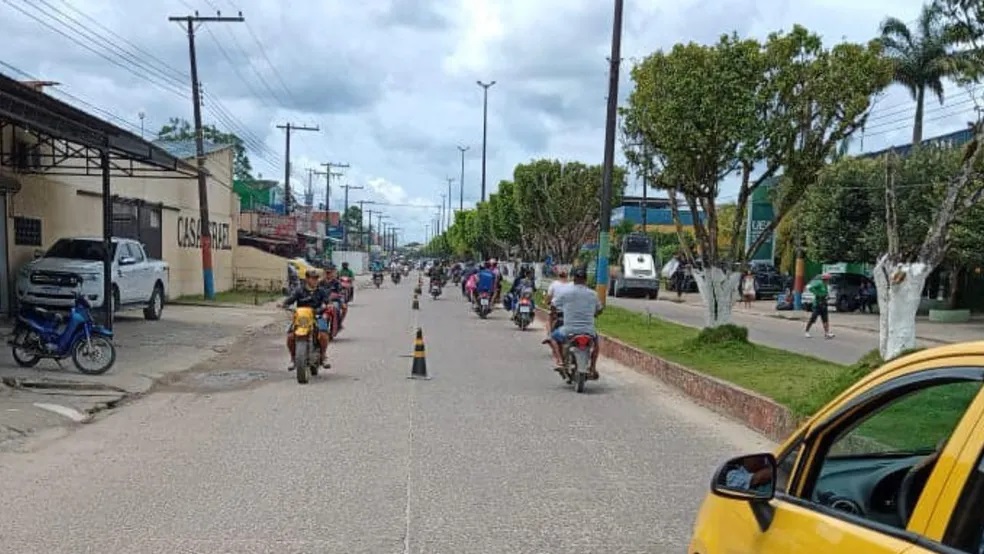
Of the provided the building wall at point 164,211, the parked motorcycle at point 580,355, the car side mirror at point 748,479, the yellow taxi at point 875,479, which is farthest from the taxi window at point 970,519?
the building wall at point 164,211

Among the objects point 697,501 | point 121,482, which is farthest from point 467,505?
point 121,482

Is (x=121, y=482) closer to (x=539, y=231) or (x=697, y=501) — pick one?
(x=697, y=501)

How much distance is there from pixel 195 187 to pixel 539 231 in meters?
20.7

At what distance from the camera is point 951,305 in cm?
3350

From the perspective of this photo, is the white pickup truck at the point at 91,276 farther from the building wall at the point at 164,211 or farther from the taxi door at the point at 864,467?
the taxi door at the point at 864,467

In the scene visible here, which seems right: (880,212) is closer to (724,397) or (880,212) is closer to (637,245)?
(637,245)

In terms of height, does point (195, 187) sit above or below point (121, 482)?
above

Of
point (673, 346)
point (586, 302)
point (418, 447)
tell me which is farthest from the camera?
point (673, 346)

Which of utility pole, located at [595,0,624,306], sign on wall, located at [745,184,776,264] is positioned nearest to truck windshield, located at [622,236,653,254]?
sign on wall, located at [745,184,776,264]

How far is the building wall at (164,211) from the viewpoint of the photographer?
68.5ft

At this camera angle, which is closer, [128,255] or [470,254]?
[128,255]

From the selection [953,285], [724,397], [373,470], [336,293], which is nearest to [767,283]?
[953,285]

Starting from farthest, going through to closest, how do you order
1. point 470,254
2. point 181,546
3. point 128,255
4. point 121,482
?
point 470,254 → point 128,255 → point 121,482 → point 181,546

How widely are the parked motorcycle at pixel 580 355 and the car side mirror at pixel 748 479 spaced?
30.9ft
